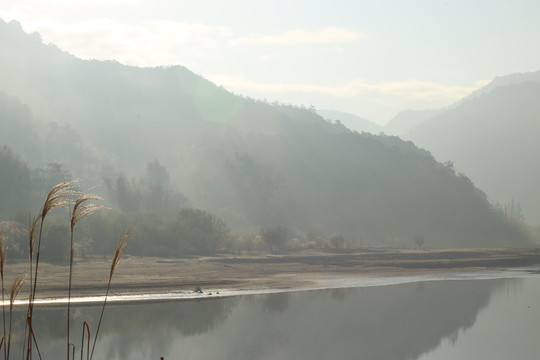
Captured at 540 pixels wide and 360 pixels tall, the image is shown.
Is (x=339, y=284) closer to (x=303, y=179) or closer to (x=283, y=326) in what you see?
(x=283, y=326)

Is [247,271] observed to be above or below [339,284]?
above

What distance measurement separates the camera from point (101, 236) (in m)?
85.8

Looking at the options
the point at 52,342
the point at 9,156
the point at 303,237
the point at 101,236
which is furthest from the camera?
the point at 303,237

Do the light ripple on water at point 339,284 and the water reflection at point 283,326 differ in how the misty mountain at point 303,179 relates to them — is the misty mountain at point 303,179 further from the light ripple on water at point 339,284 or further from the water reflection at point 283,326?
the water reflection at point 283,326

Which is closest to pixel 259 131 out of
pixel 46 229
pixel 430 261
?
pixel 430 261

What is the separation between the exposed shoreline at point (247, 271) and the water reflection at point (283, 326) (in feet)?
20.9

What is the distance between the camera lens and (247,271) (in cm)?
7156

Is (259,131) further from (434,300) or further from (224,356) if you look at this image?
(224,356)

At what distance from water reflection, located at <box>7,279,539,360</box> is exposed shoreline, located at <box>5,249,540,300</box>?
251 inches

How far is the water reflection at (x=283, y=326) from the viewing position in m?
33.4

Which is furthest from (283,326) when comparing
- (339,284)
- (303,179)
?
(303,179)

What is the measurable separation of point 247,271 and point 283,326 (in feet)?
103

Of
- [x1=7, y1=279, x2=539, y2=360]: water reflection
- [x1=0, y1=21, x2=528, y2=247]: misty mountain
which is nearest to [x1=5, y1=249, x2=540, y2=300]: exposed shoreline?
[x1=7, y1=279, x2=539, y2=360]: water reflection

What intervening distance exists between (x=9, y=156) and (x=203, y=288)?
230 feet
